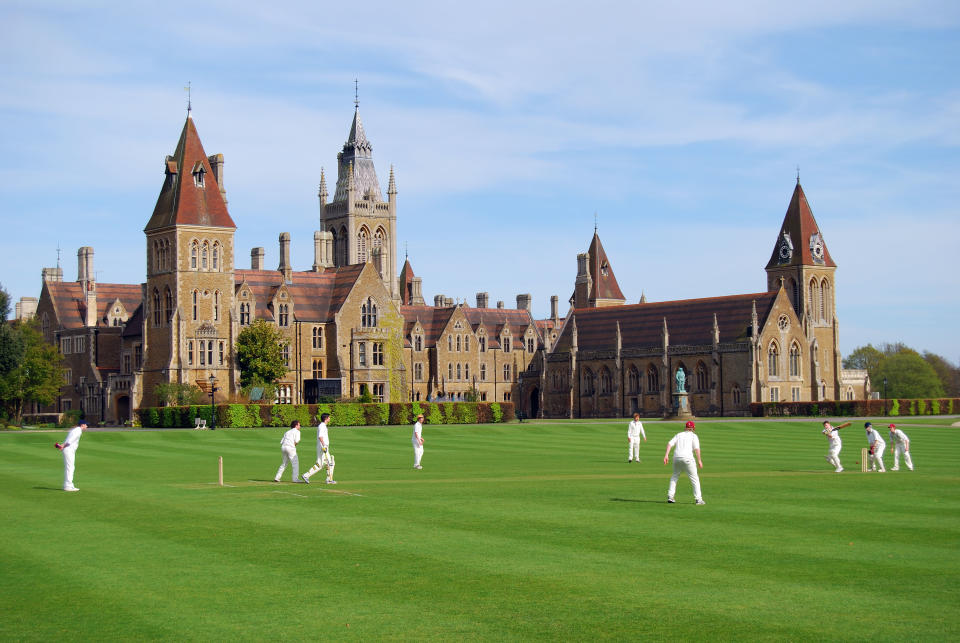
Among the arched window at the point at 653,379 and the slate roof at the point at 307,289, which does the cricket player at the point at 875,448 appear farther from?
the arched window at the point at 653,379

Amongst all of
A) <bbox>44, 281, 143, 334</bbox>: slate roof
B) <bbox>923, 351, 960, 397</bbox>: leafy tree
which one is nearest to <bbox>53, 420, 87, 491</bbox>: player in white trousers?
<bbox>44, 281, 143, 334</bbox>: slate roof

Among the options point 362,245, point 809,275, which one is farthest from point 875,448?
point 362,245

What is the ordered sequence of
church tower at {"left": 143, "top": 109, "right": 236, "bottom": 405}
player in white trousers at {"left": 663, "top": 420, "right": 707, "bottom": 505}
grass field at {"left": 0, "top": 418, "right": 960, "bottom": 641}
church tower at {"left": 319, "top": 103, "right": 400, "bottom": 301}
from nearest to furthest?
grass field at {"left": 0, "top": 418, "right": 960, "bottom": 641}, player in white trousers at {"left": 663, "top": 420, "right": 707, "bottom": 505}, church tower at {"left": 143, "top": 109, "right": 236, "bottom": 405}, church tower at {"left": 319, "top": 103, "right": 400, "bottom": 301}

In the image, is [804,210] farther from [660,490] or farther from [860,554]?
[860,554]

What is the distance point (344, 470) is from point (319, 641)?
890 inches

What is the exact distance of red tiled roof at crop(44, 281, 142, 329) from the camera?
98.6m

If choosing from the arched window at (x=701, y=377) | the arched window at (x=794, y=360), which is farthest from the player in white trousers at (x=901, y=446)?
the arched window at (x=794, y=360)

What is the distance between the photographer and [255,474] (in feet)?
110

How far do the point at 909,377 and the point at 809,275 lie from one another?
45.8 m

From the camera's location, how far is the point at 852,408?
8212cm

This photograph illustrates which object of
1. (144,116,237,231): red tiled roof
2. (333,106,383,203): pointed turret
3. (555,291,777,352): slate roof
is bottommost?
(555,291,777,352): slate roof

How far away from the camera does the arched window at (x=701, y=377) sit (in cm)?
10075

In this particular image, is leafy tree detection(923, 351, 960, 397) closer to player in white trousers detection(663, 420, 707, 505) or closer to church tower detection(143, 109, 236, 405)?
church tower detection(143, 109, 236, 405)

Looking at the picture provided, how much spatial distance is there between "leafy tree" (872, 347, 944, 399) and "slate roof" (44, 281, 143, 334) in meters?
88.0
